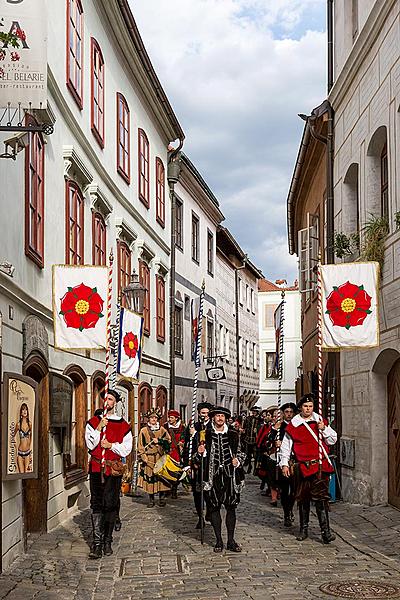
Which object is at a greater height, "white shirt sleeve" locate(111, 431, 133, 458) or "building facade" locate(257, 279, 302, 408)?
"building facade" locate(257, 279, 302, 408)

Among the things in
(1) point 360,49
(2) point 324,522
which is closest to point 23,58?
(2) point 324,522

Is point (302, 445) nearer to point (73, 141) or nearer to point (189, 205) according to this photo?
point (73, 141)

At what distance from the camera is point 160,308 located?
26328mm

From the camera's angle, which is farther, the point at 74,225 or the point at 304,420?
the point at 74,225

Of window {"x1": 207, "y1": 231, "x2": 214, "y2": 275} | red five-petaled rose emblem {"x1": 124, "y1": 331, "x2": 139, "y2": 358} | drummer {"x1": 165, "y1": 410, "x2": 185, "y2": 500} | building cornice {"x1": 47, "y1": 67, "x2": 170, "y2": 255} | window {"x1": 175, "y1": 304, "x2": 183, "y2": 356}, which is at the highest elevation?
window {"x1": 207, "y1": 231, "x2": 214, "y2": 275}

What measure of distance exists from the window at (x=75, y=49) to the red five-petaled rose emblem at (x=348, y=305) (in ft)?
17.1

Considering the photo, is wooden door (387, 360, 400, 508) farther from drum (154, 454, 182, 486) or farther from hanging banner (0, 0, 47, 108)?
hanging banner (0, 0, 47, 108)

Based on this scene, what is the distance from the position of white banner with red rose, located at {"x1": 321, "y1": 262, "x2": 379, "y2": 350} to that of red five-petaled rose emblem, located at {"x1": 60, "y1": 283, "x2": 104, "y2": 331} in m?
3.31

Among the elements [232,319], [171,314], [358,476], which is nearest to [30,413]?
[358,476]

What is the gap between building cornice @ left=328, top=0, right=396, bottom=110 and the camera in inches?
581

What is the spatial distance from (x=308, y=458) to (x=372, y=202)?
5.14m

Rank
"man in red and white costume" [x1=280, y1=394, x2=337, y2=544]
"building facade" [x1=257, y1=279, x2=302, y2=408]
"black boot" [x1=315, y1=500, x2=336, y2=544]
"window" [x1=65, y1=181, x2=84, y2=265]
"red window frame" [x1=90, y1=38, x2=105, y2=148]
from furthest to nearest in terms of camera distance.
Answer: "building facade" [x1=257, y1=279, x2=302, y2=408] < "red window frame" [x1=90, y1=38, x2=105, y2=148] < "window" [x1=65, y1=181, x2=84, y2=265] < "man in red and white costume" [x1=280, y1=394, x2=337, y2=544] < "black boot" [x1=315, y1=500, x2=336, y2=544]

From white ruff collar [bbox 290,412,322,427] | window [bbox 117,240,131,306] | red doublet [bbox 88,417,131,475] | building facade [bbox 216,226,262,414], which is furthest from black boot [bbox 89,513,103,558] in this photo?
building facade [bbox 216,226,262,414]

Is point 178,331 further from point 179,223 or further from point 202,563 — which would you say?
point 202,563
